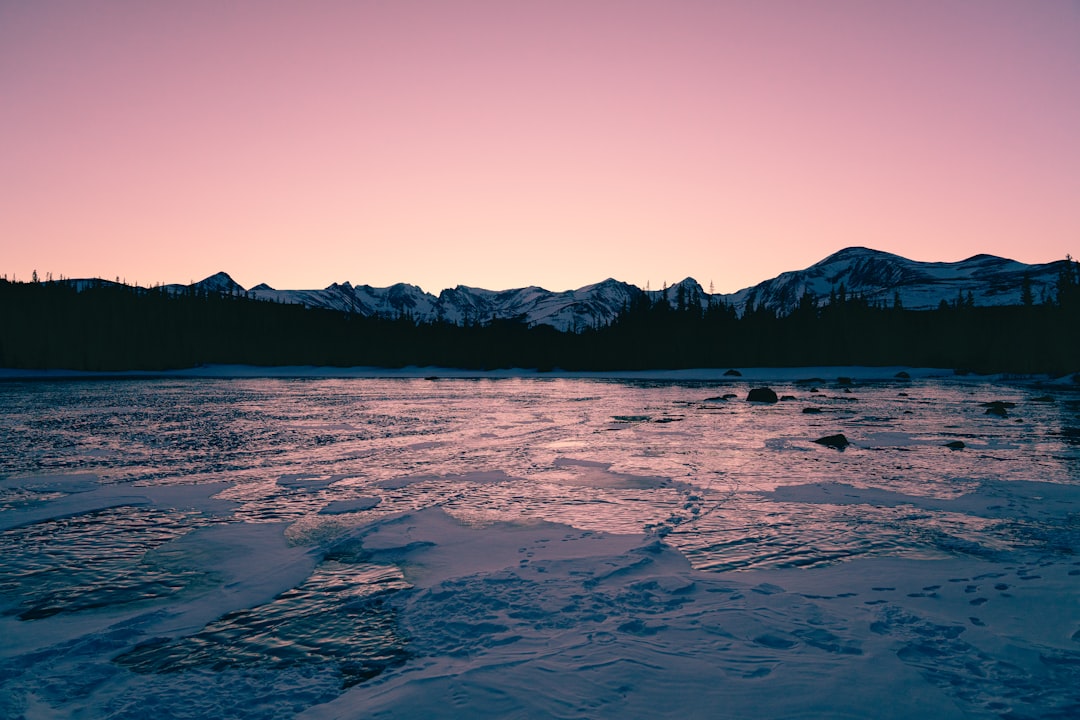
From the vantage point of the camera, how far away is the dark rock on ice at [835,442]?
18734 millimetres

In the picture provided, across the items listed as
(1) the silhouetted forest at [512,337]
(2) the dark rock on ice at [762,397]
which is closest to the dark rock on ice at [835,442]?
(2) the dark rock on ice at [762,397]

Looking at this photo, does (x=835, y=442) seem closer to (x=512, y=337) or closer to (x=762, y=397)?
(x=762, y=397)

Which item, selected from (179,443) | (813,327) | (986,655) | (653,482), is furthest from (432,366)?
(986,655)

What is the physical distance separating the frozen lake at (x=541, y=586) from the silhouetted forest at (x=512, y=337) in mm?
94298

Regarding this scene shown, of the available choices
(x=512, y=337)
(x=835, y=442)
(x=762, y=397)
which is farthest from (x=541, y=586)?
(x=512, y=337)

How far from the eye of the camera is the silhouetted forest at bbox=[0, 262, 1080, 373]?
104m

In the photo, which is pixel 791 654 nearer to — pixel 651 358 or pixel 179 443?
pixel 179 443

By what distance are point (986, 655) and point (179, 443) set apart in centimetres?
2178

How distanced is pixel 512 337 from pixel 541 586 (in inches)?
4921

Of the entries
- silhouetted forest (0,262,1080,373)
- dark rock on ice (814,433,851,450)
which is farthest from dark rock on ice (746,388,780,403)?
silhouetted forest (0,262,1080,373)

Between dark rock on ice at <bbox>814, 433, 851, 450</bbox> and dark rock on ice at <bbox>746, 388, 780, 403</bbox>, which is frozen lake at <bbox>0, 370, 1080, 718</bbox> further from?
dark rock on ice at <bbox>746, 388, 780, 403</bbox>

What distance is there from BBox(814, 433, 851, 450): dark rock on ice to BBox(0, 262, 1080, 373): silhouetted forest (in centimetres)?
8490

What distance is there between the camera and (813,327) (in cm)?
11094

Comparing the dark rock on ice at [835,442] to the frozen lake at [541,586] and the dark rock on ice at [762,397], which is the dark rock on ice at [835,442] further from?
the dark rock on ice at [762,397]
